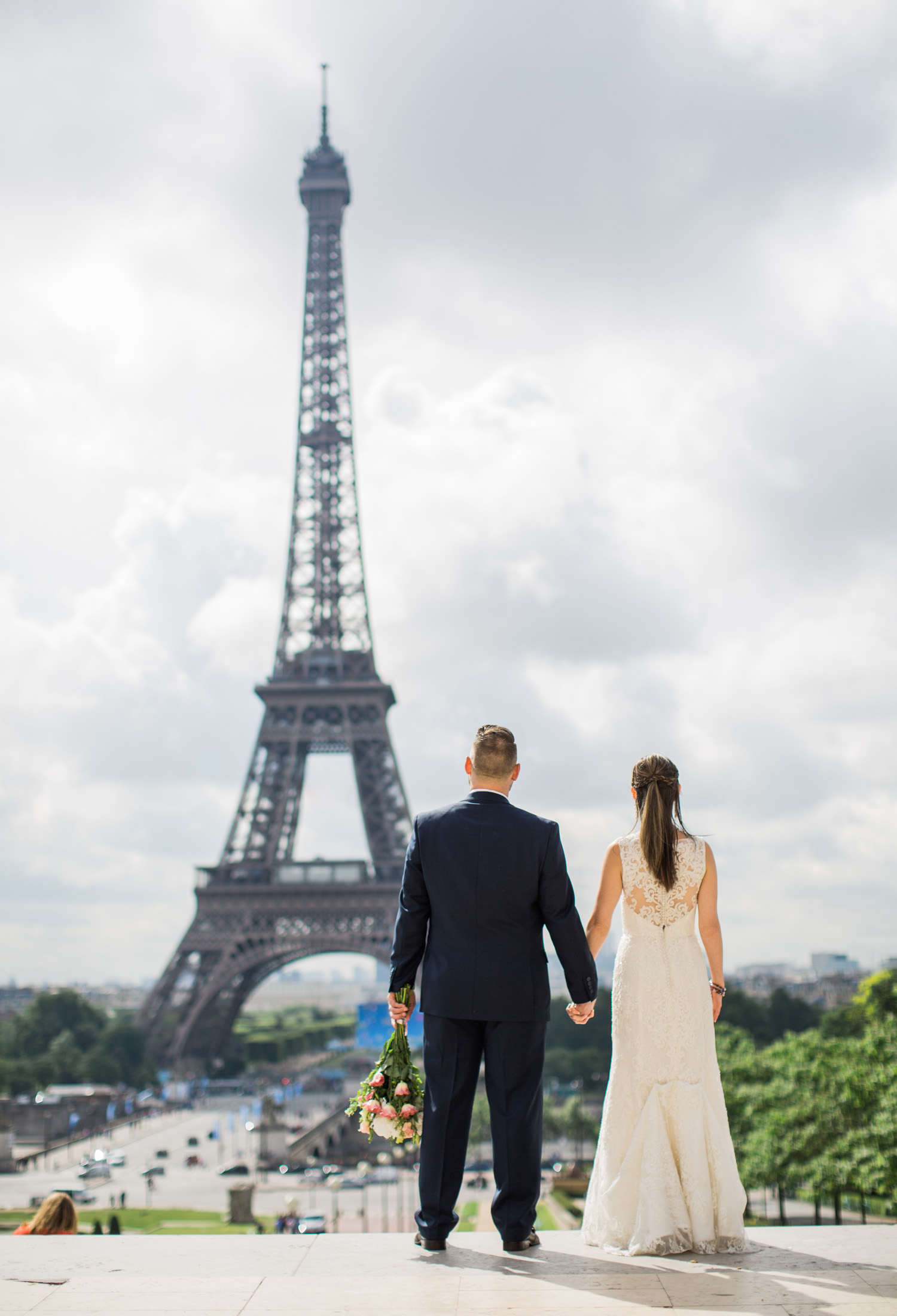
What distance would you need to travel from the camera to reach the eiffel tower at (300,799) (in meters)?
48.2

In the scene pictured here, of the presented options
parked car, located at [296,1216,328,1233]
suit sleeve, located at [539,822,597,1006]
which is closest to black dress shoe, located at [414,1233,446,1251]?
suit sleeve, located at [539,822,597,1006]

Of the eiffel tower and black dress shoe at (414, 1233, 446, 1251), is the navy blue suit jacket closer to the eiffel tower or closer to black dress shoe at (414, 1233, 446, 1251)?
black dress shoe at (414, 1233, 446, 1251)

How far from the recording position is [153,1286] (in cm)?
470

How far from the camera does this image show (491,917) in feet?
17.6

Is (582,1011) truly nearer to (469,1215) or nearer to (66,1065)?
(469,1215)

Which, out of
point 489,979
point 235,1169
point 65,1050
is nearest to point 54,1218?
point 489,979

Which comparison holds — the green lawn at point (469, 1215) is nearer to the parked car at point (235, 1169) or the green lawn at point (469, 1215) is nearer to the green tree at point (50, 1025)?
the parked car at point (235, 1169)

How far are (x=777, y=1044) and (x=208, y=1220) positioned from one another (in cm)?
2012

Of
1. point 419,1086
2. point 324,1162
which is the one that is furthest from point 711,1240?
point 324,1162

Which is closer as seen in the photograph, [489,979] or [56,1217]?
[489,979]

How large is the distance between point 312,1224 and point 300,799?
2318cm

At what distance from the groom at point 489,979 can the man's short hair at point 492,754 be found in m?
0.02

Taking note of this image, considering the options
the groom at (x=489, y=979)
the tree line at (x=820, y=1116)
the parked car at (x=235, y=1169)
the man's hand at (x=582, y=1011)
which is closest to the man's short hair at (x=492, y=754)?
the groom at (x=489, y=979)

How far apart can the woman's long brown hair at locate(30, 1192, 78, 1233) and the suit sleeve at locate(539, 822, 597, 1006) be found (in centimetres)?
333
